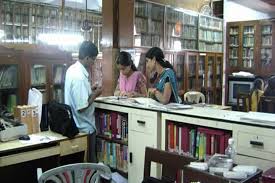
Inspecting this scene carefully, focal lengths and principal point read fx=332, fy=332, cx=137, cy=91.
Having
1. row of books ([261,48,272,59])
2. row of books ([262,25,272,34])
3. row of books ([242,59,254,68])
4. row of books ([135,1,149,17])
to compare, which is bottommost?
row of books ([242,59,254,68])

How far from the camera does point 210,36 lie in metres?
7.36

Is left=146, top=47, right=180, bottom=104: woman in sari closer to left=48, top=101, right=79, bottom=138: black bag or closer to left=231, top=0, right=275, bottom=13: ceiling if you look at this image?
left=48, top=101, right=79, bottom=138: black bag

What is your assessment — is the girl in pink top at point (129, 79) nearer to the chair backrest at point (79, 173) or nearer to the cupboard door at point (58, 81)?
the cupboard door at point (58, 81)

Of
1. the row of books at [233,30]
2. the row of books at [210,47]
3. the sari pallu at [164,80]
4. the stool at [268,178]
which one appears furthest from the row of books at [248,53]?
the stool at [268,178]

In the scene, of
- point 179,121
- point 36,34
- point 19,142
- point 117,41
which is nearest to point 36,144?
point 19,142

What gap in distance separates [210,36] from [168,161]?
5.65 meters

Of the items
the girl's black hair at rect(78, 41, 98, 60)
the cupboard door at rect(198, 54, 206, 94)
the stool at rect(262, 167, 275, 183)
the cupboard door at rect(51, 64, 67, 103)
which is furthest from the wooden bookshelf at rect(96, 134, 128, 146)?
the cupboard door at rect(198, 54, 206, 94)

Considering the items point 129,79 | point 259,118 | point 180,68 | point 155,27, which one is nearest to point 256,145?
point 259,118

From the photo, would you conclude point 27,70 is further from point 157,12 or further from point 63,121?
point 157,12

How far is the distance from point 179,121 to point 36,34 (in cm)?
616

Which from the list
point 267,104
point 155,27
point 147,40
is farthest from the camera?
point 155,27

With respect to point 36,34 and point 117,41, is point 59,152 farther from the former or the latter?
point 36,34

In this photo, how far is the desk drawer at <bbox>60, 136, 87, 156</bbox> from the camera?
303cm

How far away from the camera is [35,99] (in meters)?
3.72
